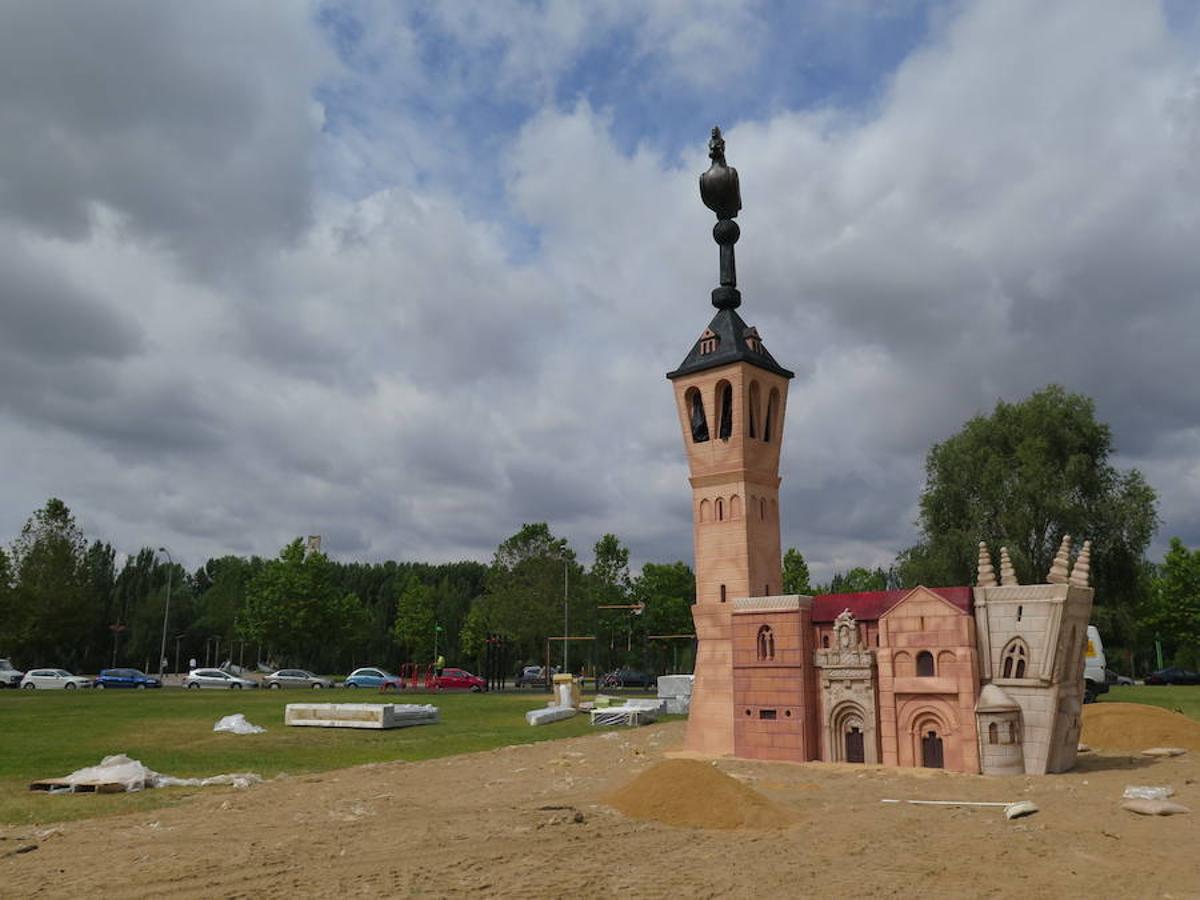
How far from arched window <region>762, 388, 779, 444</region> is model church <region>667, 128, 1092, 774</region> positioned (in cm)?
8

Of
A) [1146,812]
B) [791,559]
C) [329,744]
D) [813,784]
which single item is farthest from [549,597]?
[1146,812]

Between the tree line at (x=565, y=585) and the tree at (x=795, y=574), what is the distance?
0.19 m

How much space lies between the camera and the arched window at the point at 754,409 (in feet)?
103

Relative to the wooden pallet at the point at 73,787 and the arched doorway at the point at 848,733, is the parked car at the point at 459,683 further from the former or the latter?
the wooden pallet at the point at 73,787

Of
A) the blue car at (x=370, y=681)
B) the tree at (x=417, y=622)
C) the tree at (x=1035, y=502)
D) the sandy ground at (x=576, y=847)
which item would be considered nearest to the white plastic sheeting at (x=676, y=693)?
the tree at (x=1035, y=502)

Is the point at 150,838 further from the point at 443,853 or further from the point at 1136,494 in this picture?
the point at 1136,494

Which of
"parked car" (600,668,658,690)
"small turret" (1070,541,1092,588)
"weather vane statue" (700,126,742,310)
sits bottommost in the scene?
"parked car" (600,668,658,690)

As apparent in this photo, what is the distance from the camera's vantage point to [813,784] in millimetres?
23047

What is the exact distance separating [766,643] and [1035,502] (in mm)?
26611

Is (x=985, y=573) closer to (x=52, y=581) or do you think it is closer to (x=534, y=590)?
(x=534, y=590)

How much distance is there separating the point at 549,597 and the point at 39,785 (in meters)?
46.5

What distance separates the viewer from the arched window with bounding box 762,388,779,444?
3207 centimetres

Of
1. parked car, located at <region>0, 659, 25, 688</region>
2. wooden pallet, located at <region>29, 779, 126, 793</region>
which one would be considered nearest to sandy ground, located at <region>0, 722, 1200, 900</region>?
wooden pallet, located at <region>29, 779, 126, 793</region>

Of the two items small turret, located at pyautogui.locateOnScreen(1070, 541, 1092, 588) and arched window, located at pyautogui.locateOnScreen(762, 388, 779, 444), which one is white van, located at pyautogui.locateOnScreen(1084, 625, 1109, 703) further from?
arched window, located at pyautogui.locateOnScreen(762, 388, 779, 444)
